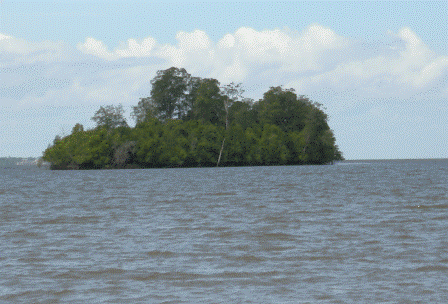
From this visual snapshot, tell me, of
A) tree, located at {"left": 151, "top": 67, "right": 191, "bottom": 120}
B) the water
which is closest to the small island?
tree, located at {"left": 151, "top": 67, "right": 191, "bottom": 120}

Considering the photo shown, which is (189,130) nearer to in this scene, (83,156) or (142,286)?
(83,156)

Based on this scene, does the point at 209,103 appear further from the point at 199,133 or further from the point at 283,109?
the point at 283,109

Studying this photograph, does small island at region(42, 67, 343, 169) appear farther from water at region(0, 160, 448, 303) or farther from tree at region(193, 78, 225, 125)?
water at region(0, 160, 448, 303)

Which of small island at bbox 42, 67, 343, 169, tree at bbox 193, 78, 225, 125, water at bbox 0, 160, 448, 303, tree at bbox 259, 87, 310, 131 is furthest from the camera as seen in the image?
tree at bbox 259, 87, 310, 131

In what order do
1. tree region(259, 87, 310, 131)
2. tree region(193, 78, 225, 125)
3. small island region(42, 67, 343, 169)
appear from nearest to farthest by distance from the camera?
small island region(42, 67, 343, 169)
tree region(193, 78, 225, 125)
tree region(259, 87, 310, 131)

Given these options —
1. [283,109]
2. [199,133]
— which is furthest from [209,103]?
[283,109]

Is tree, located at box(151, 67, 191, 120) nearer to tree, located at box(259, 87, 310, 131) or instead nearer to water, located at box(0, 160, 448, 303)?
tree, located at box(259, 87, 310, 131)

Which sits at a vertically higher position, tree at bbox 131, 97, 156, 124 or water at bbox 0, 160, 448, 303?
tree at bbox 131, 97, 156, 124

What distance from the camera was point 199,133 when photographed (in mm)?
132500

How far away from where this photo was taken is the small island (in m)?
124

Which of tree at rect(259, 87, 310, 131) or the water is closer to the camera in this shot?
the water

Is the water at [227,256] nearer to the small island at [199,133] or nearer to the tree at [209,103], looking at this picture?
the small island at [199,133]

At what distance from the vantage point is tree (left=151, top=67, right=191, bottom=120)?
139 meters

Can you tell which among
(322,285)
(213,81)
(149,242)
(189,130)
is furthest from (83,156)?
(322,285)
